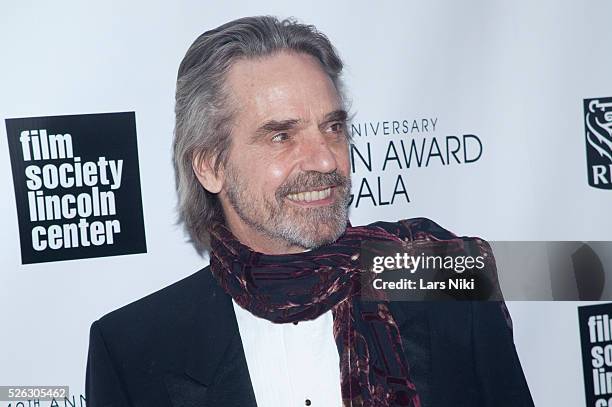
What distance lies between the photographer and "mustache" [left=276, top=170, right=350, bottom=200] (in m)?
1.83

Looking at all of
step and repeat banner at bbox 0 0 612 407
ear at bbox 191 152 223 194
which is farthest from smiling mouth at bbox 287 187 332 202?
step and repeat banner at bbox 0 0 612 407

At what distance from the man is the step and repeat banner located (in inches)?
8.0

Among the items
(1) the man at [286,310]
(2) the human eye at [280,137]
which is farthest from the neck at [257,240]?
(2) the human eye at [280,137]

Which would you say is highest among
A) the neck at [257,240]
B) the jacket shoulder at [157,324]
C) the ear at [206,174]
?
the ear at [206,174]

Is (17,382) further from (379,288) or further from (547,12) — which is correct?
(547,12)

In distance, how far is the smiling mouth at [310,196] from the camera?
1.86 metres

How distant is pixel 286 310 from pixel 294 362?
115mm

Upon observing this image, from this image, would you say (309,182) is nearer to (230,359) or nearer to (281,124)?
(281,124)

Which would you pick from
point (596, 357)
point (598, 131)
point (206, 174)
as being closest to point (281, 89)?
point (206, 174)

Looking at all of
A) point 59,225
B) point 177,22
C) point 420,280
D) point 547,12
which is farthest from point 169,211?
point 547,12

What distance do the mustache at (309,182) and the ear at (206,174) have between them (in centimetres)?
21

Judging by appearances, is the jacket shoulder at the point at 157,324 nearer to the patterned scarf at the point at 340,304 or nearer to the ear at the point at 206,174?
the patterned scarf at the point at 340,304

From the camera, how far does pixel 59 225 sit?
2100 mm

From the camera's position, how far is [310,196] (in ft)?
6.11
